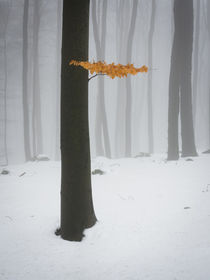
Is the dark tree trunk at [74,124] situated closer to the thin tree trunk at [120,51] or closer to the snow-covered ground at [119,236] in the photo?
the snow-covered ground at [119,236]

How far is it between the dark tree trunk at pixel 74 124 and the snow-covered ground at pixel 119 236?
0.41 meters

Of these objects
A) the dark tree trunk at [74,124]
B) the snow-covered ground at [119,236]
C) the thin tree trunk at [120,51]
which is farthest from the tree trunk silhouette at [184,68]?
the thin tree trunk at [120,51]

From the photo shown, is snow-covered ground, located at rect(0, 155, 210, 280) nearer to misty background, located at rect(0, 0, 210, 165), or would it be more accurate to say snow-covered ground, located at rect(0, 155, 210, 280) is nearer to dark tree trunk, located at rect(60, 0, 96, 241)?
dark tree trunk, located at rect(60, 0, 96, 241)

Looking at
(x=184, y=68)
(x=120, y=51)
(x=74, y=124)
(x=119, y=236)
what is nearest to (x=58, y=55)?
(x=120, y=51)

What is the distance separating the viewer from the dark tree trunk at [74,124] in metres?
3.12

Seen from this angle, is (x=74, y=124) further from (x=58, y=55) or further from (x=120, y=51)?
(x=58, y=55)

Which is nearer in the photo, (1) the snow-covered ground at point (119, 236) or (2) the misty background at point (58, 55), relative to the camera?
(1) the snow-covered ground at point (119, 236)

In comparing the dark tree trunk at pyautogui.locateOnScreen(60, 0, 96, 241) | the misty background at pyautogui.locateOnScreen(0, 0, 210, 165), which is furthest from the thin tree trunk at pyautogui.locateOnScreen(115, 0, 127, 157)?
the dark tree trunk at pyautogui.locateOnScreen(60, 0, 96, 241)

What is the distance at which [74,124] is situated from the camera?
3174 millimetres

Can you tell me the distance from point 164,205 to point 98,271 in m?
2.39

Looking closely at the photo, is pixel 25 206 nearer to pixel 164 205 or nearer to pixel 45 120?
pixel 164 205

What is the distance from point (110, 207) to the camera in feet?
14.8

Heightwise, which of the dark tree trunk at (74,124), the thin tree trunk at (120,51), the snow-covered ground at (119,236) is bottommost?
the snow-covered ground at (119,236)

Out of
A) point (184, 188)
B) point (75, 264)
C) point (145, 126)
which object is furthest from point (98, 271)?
point (145, 126)
